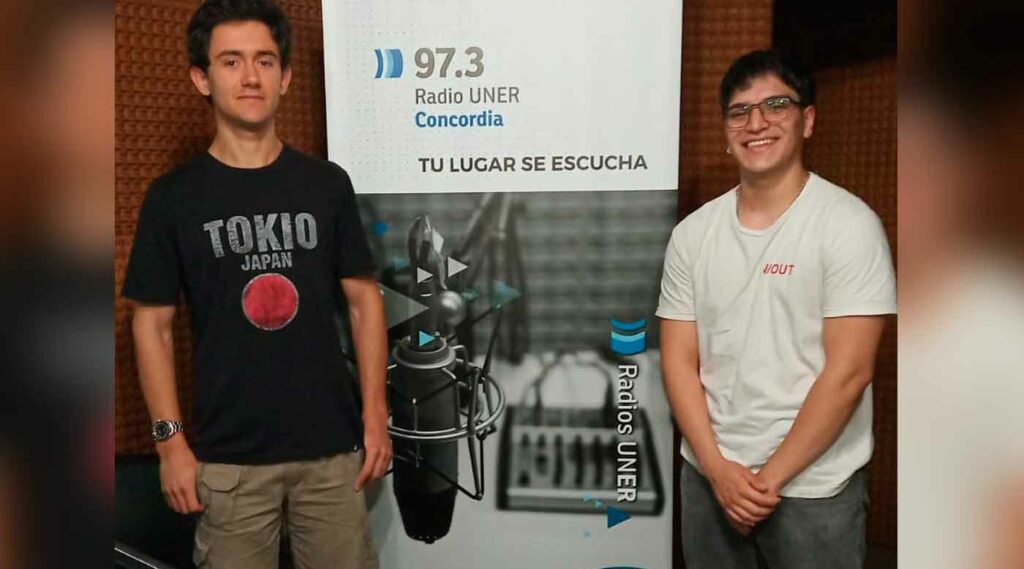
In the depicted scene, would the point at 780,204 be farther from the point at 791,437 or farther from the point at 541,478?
the point at 541,478

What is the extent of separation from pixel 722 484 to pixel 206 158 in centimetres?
119

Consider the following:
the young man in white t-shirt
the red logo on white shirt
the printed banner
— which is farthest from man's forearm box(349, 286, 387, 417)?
the red logo on white shirt

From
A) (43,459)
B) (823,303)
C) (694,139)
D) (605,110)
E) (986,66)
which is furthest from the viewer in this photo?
(694,139)

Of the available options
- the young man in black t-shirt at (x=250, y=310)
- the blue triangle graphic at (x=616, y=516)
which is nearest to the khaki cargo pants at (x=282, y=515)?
the young man in black t-shirt at (x=250, y=310)

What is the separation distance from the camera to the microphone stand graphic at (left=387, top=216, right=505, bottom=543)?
6.05 ft

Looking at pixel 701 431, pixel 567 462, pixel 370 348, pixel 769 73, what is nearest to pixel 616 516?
pixel 567 462

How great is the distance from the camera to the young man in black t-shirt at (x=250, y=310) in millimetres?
1482

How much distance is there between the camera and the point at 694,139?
72.7 inches

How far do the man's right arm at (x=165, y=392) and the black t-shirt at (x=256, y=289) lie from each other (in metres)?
0.03

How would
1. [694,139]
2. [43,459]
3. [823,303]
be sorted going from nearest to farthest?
[43,459] → [823,303] → [694,139]

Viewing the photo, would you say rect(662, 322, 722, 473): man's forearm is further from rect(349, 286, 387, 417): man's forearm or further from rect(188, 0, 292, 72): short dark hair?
rect(188, 0, 292, 72): short dark hair

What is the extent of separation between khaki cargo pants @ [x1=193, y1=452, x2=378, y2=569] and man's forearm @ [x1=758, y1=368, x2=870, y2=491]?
32.9 inches

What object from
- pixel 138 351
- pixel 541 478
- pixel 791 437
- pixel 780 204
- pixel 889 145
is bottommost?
pixel 541 478

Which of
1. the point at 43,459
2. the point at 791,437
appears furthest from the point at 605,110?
the point at 43,459
